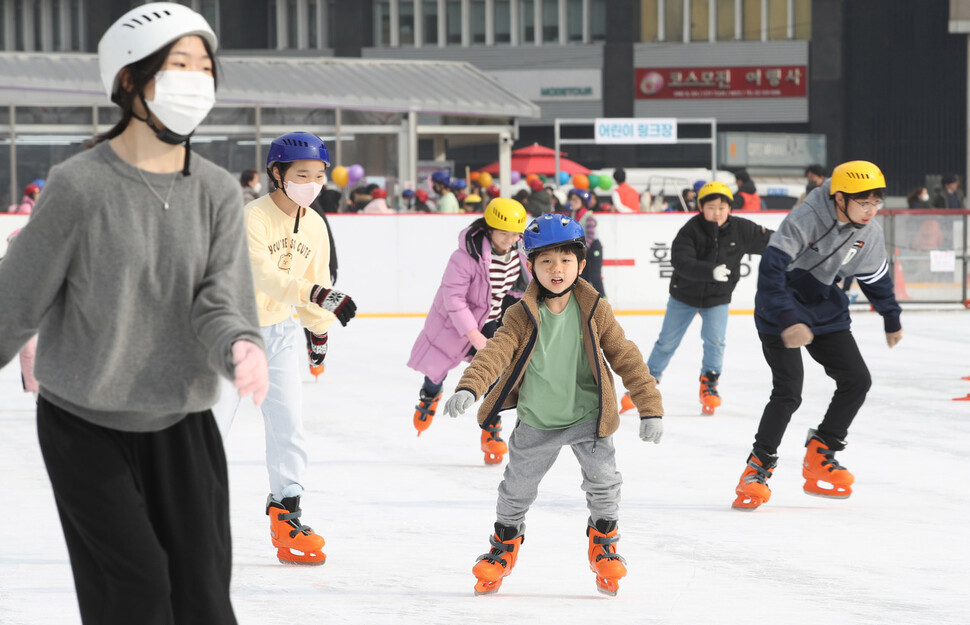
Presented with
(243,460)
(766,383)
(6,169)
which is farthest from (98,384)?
(6,169)

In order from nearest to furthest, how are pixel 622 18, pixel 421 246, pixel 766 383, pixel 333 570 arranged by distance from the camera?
pixel 333 570
pixel 766 383
pixel 421 246
pixel 622 18

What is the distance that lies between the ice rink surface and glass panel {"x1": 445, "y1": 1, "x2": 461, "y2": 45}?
30.0m

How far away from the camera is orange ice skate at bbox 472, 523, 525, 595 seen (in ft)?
12.9

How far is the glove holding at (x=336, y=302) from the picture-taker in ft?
12.0

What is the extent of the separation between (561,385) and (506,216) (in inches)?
82.4

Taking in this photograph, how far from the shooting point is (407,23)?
37469 millimetres

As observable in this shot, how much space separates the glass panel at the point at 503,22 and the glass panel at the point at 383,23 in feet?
9.97

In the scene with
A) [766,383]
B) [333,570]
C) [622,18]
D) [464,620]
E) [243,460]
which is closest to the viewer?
[464,620]

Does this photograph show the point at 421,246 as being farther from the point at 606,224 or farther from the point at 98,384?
the point at 98,384

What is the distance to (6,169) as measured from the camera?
18906 mm

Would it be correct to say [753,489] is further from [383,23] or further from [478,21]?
[383,23]

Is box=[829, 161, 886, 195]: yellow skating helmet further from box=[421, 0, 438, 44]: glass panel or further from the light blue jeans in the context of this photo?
box=[421, 0, 438, 44]: glass panel

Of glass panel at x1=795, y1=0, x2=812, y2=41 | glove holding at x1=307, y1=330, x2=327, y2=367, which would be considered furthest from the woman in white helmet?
glass panel at x1=795, y1=0, x2=812, y2=41

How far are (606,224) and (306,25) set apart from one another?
25281mm
